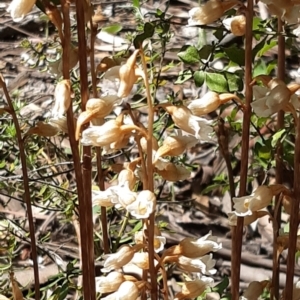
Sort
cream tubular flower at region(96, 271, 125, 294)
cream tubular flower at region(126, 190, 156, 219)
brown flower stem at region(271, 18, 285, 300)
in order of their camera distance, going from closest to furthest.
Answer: cream tubular flower at region(126, 190, 156, 219)
cream tubular flower at region(96, 271, 125, 294)
brown flower stem at region(271, 18, 285, 300)

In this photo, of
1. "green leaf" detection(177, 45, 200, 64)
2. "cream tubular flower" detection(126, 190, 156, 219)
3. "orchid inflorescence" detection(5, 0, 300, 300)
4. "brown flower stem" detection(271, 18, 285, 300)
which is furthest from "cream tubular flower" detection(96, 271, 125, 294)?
"green leaf" detection(177, 45, 200, 64)

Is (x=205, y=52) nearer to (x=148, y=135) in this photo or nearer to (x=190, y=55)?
(x=190, y=55)

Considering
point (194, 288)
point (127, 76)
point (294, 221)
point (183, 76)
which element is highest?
point (127, 76)

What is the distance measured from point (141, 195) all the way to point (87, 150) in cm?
14

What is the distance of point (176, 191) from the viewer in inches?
96.3

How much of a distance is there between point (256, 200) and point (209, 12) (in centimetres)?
26

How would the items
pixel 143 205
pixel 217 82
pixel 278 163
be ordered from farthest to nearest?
pixel 278 163
pixel 217 82
pixel 143 205

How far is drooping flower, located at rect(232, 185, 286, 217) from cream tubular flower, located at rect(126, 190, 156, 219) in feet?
0.50

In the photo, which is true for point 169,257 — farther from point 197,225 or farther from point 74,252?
point 197,225

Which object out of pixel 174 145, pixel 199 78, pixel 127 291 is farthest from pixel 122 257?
pixel 199 78

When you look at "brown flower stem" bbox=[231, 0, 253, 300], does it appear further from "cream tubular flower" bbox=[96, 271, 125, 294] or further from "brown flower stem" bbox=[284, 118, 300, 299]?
"cream tubular flower" bbox=[96, 271, 125, 294]

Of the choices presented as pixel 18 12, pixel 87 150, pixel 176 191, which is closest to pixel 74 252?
pixel 176 191

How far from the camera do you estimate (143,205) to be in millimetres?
878

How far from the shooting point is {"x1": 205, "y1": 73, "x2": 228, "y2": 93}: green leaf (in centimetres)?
110
